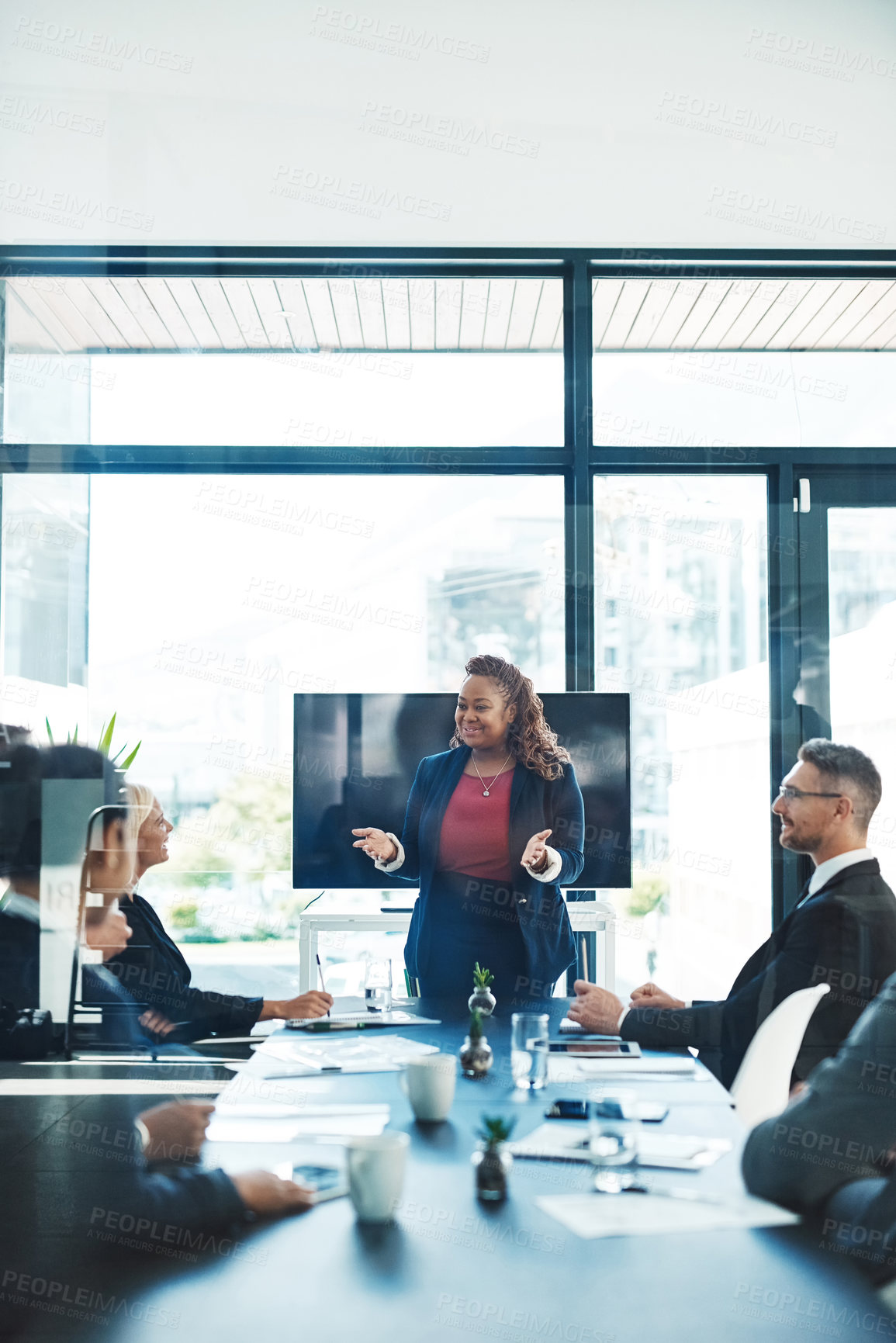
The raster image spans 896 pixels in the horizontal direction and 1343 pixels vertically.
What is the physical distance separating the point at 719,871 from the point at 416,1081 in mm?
2971

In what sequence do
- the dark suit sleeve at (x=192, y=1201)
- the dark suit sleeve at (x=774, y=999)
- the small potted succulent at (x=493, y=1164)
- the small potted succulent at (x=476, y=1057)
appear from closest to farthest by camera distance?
the dark suit sleeve at (x=192, y=1201)
the small potted succulent at (x=493, y=1164)
the small potted succulent at (x=476, y=1057)
the dark suit sleeve at (x=774, y=999)

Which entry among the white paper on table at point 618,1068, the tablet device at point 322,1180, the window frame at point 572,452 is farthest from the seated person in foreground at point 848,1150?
the window frame at point 572,452

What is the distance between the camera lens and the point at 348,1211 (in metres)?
1.42

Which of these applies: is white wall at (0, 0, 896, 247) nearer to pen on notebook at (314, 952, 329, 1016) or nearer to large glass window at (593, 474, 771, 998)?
large glass window at (593, 474, 771, 998)

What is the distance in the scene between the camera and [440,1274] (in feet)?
4.05

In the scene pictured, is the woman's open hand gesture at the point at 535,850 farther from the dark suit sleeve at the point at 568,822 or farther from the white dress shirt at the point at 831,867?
the white dress shirt at the point at 831,867

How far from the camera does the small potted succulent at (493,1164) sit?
1.46 meters

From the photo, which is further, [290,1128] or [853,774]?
[853,774]

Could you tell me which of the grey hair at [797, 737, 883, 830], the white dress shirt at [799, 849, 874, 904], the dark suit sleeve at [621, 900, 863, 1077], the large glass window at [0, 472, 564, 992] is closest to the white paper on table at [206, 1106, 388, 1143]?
the dark suit sleeve at [621, 900, 863, 1077]

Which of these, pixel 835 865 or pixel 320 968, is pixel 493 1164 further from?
pixel 320 968

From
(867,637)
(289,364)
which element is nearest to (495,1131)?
(867,637)

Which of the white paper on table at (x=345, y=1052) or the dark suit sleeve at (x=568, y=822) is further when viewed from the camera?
the dark suit sleeve at (x=568, y=822)

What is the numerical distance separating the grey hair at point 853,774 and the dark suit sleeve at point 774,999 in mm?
357

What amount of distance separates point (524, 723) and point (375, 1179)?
2349mm
